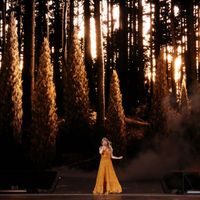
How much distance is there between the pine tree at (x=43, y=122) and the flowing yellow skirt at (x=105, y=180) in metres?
9.96

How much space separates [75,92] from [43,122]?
2.99 m

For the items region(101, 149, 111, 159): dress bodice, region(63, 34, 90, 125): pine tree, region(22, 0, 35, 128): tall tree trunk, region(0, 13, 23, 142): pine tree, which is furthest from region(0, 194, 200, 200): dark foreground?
region(22, 0, 35, 128): tall tree trunk

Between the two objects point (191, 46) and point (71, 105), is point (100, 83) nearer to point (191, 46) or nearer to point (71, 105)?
point (71, 105)

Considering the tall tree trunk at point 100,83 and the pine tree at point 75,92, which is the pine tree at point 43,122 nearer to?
the pine tree at point 75,92

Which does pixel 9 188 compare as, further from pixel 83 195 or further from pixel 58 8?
pixel 58 8

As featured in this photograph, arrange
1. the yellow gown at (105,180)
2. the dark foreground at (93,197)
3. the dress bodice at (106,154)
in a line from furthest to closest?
the dress bodice at (106,154)
the yellow gown at (105,180)
the dark foreground at (93,197)

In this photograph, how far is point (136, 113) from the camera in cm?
3969

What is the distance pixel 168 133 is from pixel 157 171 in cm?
606

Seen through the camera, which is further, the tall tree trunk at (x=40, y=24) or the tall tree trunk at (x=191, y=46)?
the tall tree trunk at (x=40, y=24)

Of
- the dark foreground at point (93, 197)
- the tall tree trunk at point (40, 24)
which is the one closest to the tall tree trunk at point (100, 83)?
the tall tree trunk at point (40, 24)

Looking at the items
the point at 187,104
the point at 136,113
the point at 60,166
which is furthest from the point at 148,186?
the point at 136,113

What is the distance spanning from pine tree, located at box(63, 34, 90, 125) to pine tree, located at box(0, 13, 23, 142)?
106 inches

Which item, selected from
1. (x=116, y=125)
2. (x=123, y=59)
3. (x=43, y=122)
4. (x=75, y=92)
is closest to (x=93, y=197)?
(x=43, y=122)

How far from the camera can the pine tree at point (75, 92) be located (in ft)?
93.1
